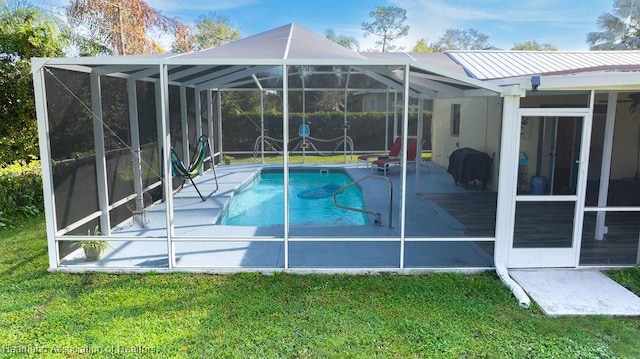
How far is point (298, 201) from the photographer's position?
952 centimetres

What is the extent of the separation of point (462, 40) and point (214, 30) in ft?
64.2

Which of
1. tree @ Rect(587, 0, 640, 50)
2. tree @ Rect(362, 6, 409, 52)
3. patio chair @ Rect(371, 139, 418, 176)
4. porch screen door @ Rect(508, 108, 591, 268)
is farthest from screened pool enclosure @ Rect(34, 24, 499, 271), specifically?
tree @ Rect(362, 6, 409, 52)

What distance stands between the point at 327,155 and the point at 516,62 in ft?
27.0

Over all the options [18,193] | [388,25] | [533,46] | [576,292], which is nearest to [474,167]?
[576,292]

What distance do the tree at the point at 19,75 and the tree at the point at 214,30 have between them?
16.5 metres

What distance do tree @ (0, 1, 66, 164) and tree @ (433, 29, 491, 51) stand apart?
29451 mm

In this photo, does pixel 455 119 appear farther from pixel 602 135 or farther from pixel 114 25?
pixel 114 25

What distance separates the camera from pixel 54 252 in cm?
479

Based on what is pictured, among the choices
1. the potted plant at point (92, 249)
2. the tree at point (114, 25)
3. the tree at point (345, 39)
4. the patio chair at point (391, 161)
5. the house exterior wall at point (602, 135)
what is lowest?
the potted plant at point (92, 249)

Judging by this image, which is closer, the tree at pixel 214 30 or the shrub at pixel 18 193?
the shrub at pixel 18 193

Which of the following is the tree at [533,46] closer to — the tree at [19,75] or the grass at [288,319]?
the grass at [288,319]

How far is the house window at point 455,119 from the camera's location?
37.7 ft

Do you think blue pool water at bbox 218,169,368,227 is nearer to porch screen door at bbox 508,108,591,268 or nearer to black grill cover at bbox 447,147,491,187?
black grill cover at bbox 447,147,491,187

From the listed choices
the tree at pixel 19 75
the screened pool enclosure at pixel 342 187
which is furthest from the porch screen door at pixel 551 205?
the tree at pixel 19 75
